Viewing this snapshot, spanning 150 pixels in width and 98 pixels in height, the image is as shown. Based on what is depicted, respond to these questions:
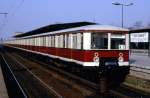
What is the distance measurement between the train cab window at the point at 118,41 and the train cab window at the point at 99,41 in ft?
1.17

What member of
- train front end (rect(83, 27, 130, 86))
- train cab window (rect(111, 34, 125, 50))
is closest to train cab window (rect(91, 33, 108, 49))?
train front end (rect(83, 27, 130, 86))

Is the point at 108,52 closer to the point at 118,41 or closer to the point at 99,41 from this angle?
the point at 99,41

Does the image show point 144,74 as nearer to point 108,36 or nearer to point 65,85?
point 108,36

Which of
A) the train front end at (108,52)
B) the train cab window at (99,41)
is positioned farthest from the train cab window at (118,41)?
the train cab window at (99,41)

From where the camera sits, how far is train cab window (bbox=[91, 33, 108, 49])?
1845 centimetres

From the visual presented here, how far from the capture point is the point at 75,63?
A: 20.4 meters

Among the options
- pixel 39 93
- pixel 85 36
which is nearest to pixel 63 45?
pixel 85 36

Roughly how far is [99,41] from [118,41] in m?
1.00

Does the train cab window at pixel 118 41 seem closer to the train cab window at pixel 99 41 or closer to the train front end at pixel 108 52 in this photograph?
the train front end at pixel 108 52

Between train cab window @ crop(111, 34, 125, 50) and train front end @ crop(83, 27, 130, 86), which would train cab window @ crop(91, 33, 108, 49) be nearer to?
train front end @ crop(83, 27, 130, 86)

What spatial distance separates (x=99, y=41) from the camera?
18578 mm

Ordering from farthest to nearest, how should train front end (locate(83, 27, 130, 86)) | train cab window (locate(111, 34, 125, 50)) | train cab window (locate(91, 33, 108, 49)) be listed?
train cab window (locate(111, 34, 125, 50))
train cab window (locate(91, 33, 108, 49))
train front end (locate(83, 27, 130, 86))

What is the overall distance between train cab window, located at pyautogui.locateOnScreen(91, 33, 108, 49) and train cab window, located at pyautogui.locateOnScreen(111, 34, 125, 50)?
0.36 m

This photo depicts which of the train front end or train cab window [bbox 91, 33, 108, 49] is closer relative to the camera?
the train front end
